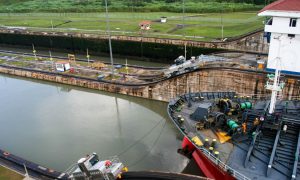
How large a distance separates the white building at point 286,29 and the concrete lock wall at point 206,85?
140 centimetres

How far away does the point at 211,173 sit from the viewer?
1655 centimetres

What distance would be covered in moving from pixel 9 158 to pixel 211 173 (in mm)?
13273

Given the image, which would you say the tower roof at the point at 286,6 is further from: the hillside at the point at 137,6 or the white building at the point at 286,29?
the hillside at the point at 137,6

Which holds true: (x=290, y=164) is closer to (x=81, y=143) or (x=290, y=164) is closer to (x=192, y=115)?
(x=192, y=115)


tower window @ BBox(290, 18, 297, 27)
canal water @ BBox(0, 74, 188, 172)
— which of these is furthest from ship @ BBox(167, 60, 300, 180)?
tower window @ BBox(290, 18, 297, 27)

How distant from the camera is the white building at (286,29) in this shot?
751 inches

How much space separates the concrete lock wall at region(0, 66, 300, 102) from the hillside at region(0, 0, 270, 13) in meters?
38.6

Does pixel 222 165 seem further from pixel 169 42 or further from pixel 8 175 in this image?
pixel 169 42

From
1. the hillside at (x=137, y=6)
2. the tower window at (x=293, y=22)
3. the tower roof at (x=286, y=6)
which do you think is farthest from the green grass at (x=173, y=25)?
the tower roof at (x=286, y=6)

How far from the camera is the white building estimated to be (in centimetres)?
1908

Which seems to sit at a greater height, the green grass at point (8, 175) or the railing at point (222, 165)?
the railing at point (222, 165)

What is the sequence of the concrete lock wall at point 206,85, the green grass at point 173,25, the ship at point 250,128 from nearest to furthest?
the ship at point 250,128, the concrete lock wall at point 206,85, the green grass at point 173,25

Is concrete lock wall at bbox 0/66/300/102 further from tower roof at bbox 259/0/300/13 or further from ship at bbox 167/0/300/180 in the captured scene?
tower roof at bbox 259/0/300/13

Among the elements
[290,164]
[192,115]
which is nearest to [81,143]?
[192,115]
